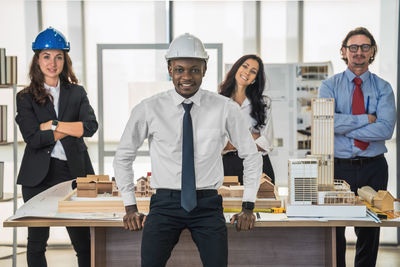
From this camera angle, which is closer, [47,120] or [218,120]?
[218,120]

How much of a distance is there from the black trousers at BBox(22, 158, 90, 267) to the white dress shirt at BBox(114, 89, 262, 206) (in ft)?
3.47

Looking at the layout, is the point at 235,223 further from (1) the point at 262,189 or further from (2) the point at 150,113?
(2) the point at 150,113

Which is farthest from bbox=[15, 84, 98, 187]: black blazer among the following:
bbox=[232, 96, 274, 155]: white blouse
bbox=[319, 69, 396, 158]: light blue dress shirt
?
bbox=[319, 69, 396, 158]: light blue dress shirt

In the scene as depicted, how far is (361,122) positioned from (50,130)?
2.00 m

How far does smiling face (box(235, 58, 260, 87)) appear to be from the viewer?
3.97 m

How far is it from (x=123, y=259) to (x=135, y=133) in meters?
0.91

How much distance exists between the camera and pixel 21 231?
5336mm

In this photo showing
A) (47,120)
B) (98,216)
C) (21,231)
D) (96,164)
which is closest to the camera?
(98,216)

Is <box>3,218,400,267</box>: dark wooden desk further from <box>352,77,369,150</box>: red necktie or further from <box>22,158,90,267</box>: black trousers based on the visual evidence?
<box>352,77,369,150</box>: red necktie

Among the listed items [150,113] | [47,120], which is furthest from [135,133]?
[47,120]

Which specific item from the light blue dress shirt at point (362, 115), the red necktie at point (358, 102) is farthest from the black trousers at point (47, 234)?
the red necktie at point (358, 102)

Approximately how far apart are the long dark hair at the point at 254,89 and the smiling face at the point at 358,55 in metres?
0.65

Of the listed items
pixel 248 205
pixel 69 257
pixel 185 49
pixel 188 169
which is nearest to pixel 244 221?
pixel 248 205

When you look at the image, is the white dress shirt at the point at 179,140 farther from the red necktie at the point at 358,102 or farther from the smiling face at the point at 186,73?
the red necktie at the point at 358,102
